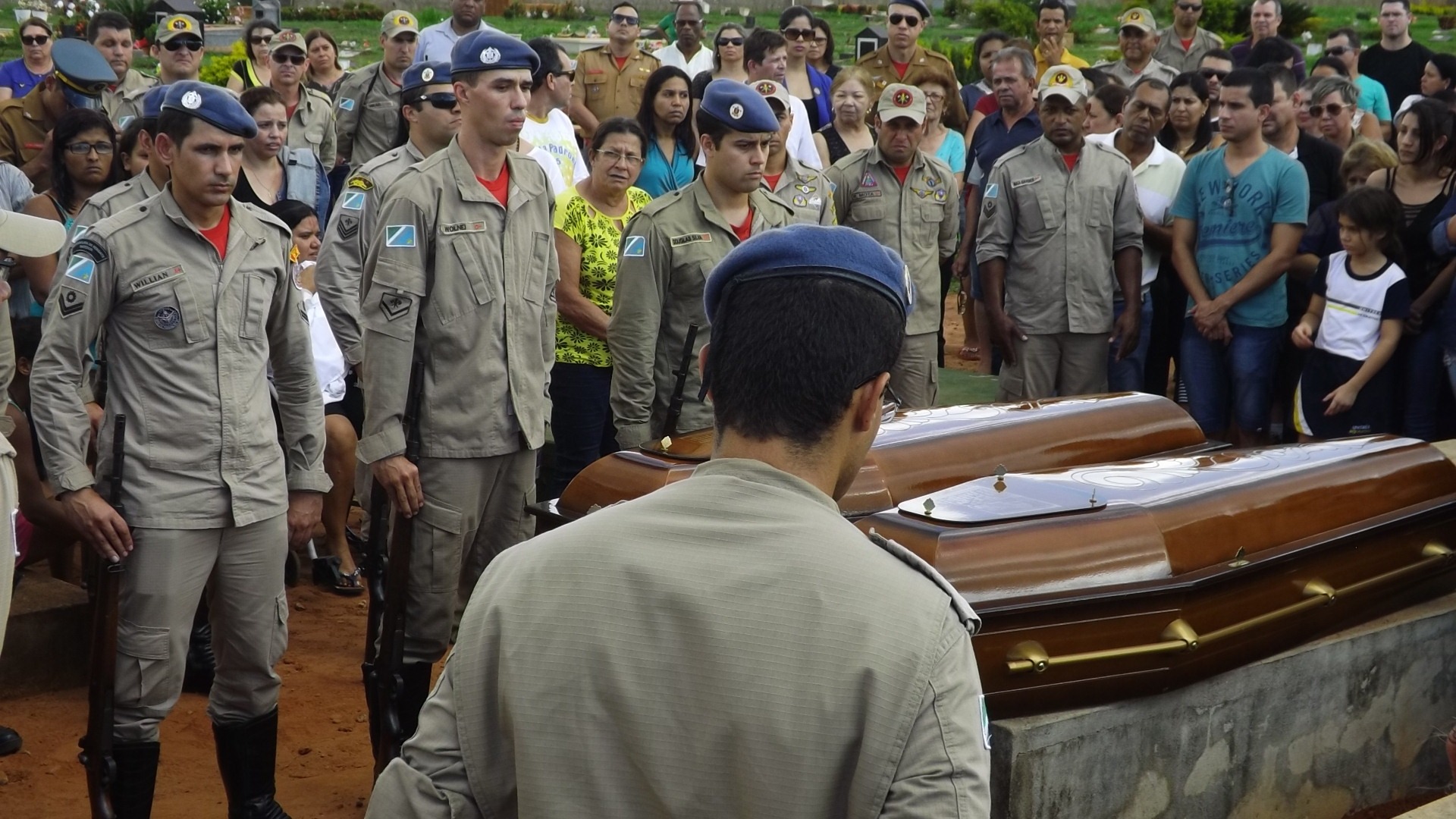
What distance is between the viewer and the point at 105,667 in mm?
3432

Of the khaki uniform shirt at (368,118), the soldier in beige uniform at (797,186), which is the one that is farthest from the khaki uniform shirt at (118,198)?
the khaki uniform shirt at (368,118)

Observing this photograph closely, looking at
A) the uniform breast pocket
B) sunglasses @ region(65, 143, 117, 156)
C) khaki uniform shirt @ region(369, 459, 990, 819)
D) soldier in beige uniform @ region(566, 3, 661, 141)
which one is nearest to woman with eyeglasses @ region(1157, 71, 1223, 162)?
soldier in beige uniform @ region(566, 3, 661, 141)

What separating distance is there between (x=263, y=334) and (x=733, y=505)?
2.50m

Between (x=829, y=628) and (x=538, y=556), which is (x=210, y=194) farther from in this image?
(x=829, y=628)

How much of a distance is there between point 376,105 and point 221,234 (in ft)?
14.7

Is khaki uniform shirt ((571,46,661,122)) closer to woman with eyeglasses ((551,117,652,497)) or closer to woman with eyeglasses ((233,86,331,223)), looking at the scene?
woman with eyeglasses ((233,86,331,223))

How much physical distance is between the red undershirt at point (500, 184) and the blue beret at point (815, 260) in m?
2.53

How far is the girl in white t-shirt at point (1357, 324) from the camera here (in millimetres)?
5711

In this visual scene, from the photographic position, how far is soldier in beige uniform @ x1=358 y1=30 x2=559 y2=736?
3.86 metres

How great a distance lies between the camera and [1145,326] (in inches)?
263

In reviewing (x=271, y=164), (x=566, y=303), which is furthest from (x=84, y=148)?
(x=566, y=303)

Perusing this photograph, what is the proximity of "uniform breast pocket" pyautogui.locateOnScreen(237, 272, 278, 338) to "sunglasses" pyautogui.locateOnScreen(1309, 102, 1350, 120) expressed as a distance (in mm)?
5523

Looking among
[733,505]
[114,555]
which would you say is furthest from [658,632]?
[114,555]

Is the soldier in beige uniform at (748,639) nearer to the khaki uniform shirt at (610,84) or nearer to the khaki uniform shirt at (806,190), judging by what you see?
the khaki uniform shirt at (806,190)
